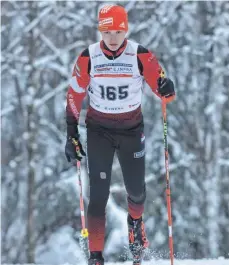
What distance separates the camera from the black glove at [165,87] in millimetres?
4754

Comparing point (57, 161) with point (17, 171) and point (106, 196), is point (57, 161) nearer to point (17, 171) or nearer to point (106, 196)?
point (17, 171)

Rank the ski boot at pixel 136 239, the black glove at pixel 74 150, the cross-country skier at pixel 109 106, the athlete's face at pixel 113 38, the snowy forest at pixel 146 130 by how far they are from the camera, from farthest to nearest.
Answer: the snowy forest at pixel 146 130, the ski boot at pixel 136 239, the black glove at pixel 74 150, the cross-country skier at pixel 109 106, the athlete's face at pixel 113 38

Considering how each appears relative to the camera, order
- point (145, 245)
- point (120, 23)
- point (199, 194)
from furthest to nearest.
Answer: point (199, 194) < point (145, 245) < point (120, 23)

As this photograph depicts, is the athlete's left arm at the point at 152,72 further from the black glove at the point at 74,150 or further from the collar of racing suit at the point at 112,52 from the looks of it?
the black glove at the point at 74,150

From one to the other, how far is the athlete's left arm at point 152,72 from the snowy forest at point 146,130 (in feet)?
35.6

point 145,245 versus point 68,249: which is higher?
point 145,245

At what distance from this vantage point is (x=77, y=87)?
4.86 m

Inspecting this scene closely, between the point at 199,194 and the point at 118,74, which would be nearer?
the point at 118,74

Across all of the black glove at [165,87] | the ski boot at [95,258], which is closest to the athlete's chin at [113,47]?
the black glove at [165,87]

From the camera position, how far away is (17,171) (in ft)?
55.8

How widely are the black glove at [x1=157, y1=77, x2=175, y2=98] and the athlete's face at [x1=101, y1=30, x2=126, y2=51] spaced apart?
1.50 ft

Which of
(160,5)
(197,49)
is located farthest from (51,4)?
(197,49)

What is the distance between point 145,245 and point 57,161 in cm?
1142

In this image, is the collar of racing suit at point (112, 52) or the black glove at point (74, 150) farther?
the black glove at point (74, 150)
